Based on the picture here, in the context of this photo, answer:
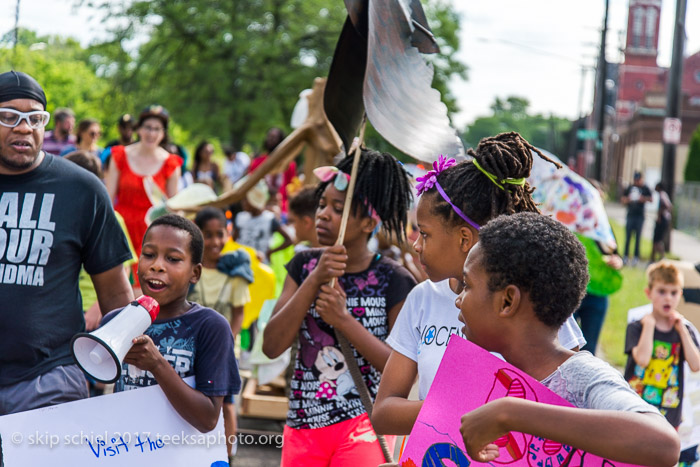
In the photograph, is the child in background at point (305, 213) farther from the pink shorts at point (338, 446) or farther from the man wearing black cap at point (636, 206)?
the man wearing black cap at point (636, 206)

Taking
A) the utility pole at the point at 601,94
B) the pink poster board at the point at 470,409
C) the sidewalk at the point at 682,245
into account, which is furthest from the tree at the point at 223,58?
the pink poster board at the point at 470,409

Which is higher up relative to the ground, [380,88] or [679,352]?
[380,88]

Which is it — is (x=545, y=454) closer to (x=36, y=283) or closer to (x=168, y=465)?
(x=168, y=465)

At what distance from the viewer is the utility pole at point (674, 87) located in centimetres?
1967

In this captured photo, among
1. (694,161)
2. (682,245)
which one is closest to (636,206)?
(682,245)

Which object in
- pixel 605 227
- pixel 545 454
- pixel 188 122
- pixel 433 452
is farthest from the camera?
pixel 188 122

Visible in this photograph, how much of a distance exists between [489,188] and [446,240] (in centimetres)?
22

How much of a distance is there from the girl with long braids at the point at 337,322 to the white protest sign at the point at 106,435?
1.87 feet

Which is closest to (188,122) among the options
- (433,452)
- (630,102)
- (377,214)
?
(377,214)

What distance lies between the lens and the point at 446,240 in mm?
2895

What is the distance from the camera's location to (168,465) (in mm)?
3061

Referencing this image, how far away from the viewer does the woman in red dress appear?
7.22m

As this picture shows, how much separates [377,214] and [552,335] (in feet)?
6.09

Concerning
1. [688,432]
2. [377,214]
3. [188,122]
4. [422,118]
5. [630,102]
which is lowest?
[630,102]
